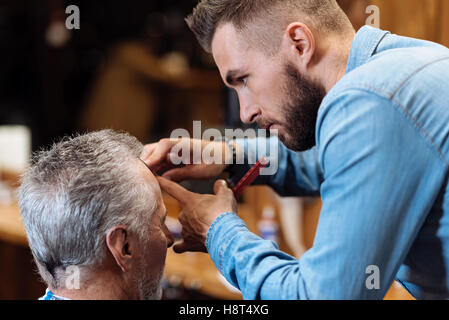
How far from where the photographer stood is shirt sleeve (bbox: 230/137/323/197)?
1758 mm

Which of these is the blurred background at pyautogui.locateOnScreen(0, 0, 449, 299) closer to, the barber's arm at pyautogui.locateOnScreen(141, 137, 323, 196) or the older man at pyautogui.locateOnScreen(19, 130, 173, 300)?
the barber's arm at pyautogui.locateOnScreen(141, 137, 323, 196)

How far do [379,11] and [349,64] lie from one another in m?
1.20

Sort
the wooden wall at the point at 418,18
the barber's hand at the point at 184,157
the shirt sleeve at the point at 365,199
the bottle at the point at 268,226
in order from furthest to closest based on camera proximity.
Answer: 1. the bottle at the point at 268,226
2. the wooden wall at the point at 418,18
3. the barber's hand at the point at 184,157
4. the shirt sleeve at the point at 365,199

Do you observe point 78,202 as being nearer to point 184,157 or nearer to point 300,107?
point 184,157

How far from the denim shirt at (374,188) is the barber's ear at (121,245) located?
0.33 metres

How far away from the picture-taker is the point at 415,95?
1078 millimetres

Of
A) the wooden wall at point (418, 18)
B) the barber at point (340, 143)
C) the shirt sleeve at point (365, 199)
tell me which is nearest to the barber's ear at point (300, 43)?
the barber at point (340, 143)

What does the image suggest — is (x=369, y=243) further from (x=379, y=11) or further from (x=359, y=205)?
(x=379, y=11)

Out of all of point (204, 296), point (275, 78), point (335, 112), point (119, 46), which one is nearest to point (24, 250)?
point (204, 296)

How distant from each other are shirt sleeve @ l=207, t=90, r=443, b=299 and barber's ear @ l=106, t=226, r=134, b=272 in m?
0.43

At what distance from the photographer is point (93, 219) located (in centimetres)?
131

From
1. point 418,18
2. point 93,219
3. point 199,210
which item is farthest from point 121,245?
point 418,18

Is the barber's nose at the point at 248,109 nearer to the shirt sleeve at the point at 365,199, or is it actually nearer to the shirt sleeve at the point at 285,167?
the shirt sleeve at the point at 285,167

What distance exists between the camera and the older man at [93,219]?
131 centimetres
